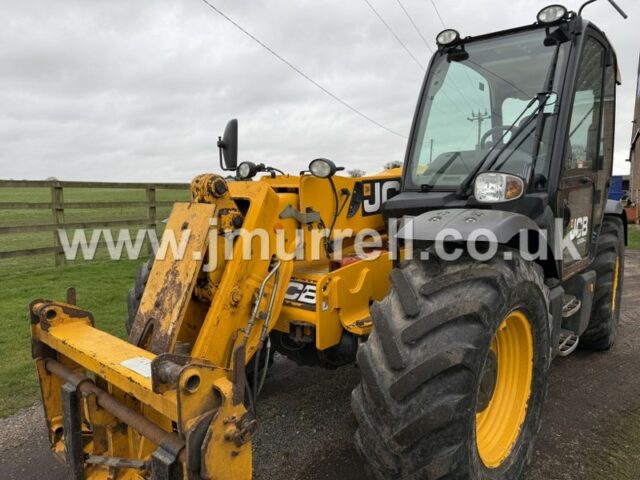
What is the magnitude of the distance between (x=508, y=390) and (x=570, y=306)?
1.28 m

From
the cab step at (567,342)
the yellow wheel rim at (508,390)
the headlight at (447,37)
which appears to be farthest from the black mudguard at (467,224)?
the headlight at (447,37)

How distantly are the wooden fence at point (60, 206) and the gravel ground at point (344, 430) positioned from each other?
5868mm

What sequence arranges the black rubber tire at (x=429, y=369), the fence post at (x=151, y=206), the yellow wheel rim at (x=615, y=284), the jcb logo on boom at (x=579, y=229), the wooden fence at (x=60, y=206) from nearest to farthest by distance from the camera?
the black rubber tire at (x=429, y=369)
the jcb logo on boom at (x=579, y=229)
the yellow wheel rim at (x=615, y=284)
the wooden fence at (x=60, y=206)
the fence post at (x=151, y=206)

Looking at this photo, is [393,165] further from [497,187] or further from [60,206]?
[60,206]

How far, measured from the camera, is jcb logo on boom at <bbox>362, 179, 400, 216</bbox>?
354 centimetres

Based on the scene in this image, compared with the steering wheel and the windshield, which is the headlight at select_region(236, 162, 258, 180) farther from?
the steering wheel

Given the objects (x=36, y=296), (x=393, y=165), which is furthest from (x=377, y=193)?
(x=36, y=296)

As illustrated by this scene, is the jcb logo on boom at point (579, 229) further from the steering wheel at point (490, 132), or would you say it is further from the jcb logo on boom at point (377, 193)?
the jcb logo on boom at point (377, 193)

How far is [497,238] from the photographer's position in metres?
2.43

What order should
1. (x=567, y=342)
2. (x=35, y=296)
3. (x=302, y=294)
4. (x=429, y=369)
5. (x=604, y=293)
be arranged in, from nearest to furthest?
(x=429, y=369), (x=302, y=294), (x=567, y=342), (x=604, y=293), (x=35, y=296)

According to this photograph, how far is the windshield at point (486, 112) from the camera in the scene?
314 centimetres

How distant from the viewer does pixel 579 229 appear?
3742 millimetres

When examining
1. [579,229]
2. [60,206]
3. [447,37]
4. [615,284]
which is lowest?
[615,284]

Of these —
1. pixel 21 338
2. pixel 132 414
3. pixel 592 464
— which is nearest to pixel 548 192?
pixel 592 464
